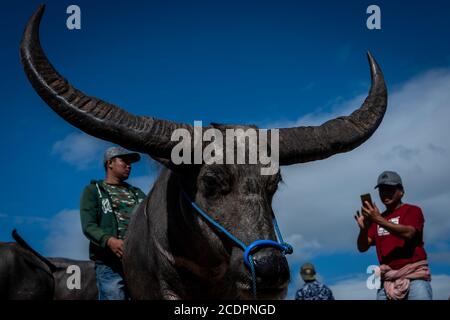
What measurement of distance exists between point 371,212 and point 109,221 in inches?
126

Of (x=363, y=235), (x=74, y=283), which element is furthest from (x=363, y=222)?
(x=74, y=283)

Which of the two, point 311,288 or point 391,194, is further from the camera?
point 311,288

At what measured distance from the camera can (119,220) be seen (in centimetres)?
714

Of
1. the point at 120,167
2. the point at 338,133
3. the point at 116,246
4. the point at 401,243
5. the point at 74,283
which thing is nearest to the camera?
the point at 338,133

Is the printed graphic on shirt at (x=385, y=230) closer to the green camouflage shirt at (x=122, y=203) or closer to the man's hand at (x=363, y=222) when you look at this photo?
the man's hand at (x=363, y=222)

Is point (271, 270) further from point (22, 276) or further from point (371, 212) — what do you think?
point (22, 276)

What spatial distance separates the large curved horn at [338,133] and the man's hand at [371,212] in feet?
4.87

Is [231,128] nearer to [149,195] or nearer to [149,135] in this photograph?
[149,135]

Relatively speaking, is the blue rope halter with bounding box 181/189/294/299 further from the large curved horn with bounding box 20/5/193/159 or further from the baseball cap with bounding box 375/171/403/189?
the baseball cap with bounding box 375/171/403/189

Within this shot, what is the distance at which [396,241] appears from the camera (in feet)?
24.0

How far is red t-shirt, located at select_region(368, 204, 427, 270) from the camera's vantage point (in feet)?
23.4

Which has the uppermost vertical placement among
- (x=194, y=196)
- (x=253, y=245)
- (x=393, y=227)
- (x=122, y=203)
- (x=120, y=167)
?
A: (x=120, y=167)

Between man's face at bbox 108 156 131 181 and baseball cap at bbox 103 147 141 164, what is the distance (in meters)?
0.04
